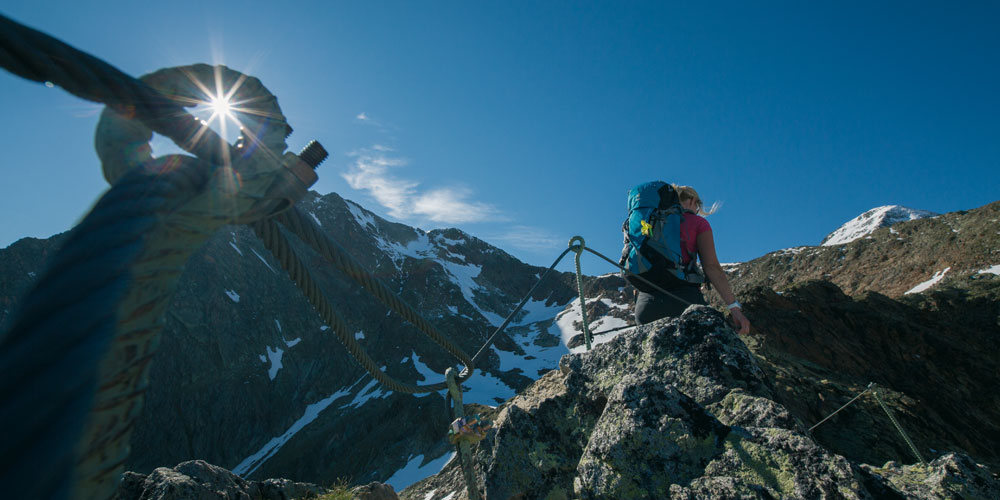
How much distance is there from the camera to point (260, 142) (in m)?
1.48

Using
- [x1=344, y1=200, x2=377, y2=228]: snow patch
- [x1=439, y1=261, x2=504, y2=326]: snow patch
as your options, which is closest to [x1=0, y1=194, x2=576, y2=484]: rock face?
[x1=439, y1=261, x2=504, y2=326]: snow patch

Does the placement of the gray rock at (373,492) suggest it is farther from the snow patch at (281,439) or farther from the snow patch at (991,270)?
the snow patch at (281,439)

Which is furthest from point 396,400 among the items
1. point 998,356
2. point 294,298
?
point 998,356

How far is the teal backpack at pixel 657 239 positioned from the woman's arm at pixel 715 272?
0.11 metres

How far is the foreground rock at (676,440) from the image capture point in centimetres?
197

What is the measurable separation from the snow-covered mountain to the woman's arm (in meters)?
161

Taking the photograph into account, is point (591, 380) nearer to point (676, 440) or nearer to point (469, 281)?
point (676, 440)

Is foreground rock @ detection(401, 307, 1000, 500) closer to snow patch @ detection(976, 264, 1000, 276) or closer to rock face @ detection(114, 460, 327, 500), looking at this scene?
rock face @ detection(114, 460, 327, 500)

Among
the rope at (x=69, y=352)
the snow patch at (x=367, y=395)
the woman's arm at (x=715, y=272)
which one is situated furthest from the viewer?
the snow patch at (x=367, y=395)

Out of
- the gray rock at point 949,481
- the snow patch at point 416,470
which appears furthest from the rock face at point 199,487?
the snow patch at point 416,470

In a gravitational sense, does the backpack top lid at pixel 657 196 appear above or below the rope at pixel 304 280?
above

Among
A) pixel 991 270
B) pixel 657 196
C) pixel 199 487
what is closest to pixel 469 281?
pixel 991 270

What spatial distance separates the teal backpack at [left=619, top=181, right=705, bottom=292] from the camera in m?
4.29

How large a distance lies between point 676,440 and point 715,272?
2402 mm
